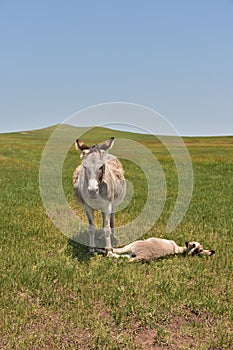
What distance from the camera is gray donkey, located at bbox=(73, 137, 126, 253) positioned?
8656mm

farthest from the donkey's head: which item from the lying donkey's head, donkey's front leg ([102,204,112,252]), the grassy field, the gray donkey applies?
the lying donkey's head

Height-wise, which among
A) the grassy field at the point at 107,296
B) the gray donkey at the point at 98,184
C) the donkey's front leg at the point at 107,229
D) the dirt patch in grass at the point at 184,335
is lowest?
the dirt patch in grass at the point at 184,335

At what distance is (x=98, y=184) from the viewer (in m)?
9.21

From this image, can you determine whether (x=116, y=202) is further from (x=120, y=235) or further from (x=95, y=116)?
(x=95, y=116)

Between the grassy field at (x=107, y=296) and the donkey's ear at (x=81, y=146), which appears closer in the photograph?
the grassy field at (x=107, y=296)

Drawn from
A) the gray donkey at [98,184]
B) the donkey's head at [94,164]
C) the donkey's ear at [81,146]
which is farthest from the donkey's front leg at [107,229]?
the donkey's ear at [81,146]

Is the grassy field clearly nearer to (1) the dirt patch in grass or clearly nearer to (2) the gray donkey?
(1) the dirt patch in grass

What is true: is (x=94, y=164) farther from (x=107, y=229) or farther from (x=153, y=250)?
(x=153, y=250)

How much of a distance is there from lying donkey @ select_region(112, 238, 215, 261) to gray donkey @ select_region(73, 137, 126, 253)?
0.53m

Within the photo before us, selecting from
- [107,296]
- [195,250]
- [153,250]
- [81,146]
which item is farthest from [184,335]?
[81,146]

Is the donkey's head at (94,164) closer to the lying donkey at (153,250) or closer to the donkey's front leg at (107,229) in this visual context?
the donkey's front leg at (107,229)

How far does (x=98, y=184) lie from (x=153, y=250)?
90.7 inches

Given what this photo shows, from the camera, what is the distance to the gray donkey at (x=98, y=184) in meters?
8.66

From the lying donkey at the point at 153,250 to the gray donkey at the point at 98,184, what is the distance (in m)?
0.53
